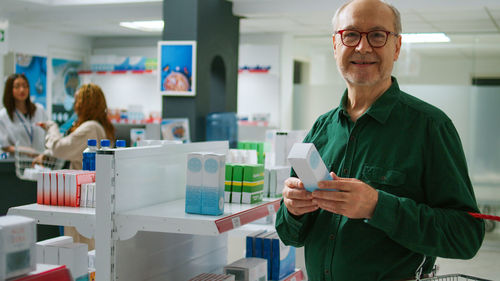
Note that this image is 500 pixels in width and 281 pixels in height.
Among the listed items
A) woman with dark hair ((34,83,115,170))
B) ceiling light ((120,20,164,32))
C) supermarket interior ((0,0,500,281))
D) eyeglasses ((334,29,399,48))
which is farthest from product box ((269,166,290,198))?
ceiling light ((120,20,164,32))

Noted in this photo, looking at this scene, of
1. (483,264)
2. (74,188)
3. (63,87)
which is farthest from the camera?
(63,87)

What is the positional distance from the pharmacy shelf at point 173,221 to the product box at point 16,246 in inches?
41.9

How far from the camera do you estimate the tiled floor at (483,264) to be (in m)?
6.23

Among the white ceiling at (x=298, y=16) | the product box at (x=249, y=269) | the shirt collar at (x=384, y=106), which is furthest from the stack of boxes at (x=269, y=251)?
the white ceiling at (x=298, y=16)

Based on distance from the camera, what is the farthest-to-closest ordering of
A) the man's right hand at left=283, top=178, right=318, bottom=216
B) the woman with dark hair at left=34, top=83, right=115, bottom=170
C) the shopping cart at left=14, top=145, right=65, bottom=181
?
the shopping cart at left=14, top=145, right=65, bottom=181, the woman with dark hair at left=34, top=83, right=115, bottom=170, the man's right hand at left=283, top=178, right=318, bottom=216

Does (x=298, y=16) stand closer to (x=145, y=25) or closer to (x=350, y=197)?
(x=145, y=25)

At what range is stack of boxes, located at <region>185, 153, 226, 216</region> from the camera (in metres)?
2.70

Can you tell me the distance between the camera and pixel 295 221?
74.7 inches

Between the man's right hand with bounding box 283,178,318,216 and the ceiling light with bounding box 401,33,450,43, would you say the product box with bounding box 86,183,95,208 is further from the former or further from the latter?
the ceiling light with bounding box 401,33,450,43

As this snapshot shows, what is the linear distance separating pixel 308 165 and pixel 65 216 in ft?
5.68

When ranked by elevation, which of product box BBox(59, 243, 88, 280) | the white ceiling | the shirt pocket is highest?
the white ceiling

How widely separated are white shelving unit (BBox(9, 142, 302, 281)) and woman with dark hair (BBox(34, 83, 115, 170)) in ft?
5.77

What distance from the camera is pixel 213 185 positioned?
8.89 ft

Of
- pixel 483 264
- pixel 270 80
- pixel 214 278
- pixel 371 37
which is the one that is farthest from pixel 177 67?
pixel 371 37
